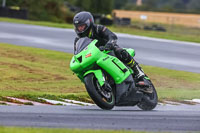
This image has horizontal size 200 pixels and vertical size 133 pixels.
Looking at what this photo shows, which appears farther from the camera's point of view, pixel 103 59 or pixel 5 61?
pixel 5 61

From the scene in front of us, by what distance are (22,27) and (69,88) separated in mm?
18293

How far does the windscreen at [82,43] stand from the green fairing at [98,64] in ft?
0.23

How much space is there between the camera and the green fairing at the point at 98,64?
8062mm

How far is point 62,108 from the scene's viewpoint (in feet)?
27.3

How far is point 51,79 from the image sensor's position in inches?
523

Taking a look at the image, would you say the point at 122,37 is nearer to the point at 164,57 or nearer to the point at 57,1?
the point at 164,57

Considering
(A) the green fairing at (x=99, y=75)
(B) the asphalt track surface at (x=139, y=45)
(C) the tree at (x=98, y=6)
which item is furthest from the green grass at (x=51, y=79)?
(C) the tree at (x=98, y=6)

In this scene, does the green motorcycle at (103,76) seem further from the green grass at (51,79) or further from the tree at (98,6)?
the tree at (98,6)

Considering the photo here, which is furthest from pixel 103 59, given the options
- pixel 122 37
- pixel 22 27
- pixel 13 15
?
pixel 13 15

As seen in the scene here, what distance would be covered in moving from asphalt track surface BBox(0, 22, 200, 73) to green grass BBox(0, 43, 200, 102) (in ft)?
7.14

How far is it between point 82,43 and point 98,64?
46 cm

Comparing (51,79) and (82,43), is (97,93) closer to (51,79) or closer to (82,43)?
(82,43)

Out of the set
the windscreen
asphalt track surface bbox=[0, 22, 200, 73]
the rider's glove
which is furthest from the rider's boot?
asphalt track surface bbox=[0, 22, 200, 73]

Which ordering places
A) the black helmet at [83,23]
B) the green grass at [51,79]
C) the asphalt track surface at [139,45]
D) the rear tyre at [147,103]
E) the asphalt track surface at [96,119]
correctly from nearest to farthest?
the asphalt track surface at [96,119], the black helmet at [83,23], the rear tyre at [147,103], the green grass at [51,79], the asphalt track surface at [139,45]
